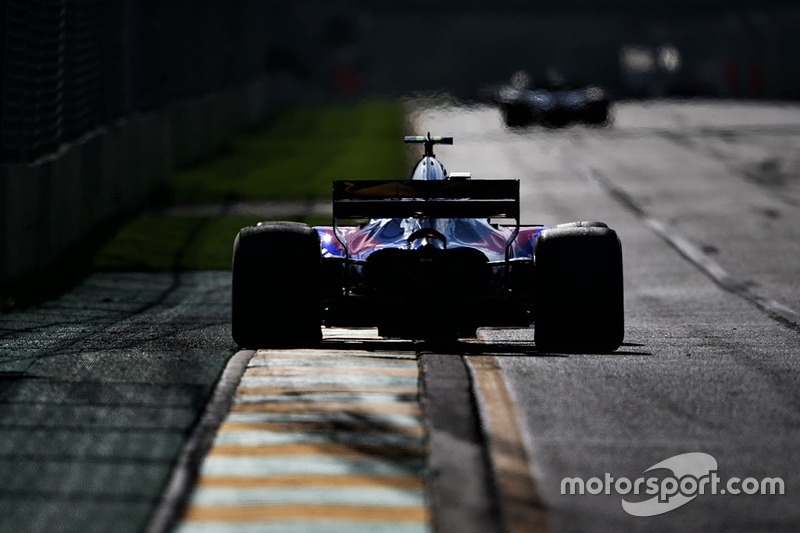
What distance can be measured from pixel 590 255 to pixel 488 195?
101 cm

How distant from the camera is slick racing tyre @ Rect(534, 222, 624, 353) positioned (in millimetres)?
9805

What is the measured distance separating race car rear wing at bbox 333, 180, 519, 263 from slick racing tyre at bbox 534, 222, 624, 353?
58 centimetres

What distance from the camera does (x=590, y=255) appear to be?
32.2 ft

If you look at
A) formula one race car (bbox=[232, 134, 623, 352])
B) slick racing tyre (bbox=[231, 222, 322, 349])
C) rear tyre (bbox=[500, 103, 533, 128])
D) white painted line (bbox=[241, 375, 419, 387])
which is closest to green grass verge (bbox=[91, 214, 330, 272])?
formula one race car (bbox=[232, 134, 623, 352])

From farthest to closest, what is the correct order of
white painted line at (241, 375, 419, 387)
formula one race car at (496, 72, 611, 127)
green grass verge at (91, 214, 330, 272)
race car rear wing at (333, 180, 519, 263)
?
formula one race car at (496, 72, 611, 127) < green grass verge at (91, 214, 330, 272) < race car rear wing at (333, 180, 519, 263) < white painted line at (241, 375, 419, 387)

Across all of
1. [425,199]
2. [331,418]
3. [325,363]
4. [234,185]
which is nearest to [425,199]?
[425,199]

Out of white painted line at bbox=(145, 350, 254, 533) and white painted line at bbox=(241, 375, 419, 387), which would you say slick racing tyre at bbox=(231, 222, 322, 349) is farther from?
white painted line at bbox=(241, 375, 419, 387)

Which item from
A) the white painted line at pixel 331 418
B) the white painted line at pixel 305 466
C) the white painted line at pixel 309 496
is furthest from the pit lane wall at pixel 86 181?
the white painted line at pixel 309 496

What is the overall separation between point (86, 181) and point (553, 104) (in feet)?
83.6

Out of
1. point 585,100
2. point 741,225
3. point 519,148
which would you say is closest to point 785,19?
point 585,100

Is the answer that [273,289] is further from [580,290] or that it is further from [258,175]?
[258,175]

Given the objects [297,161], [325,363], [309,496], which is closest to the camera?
[309,496]

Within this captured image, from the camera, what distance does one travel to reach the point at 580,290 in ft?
32.2

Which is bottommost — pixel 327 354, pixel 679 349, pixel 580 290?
pixel 679 349
